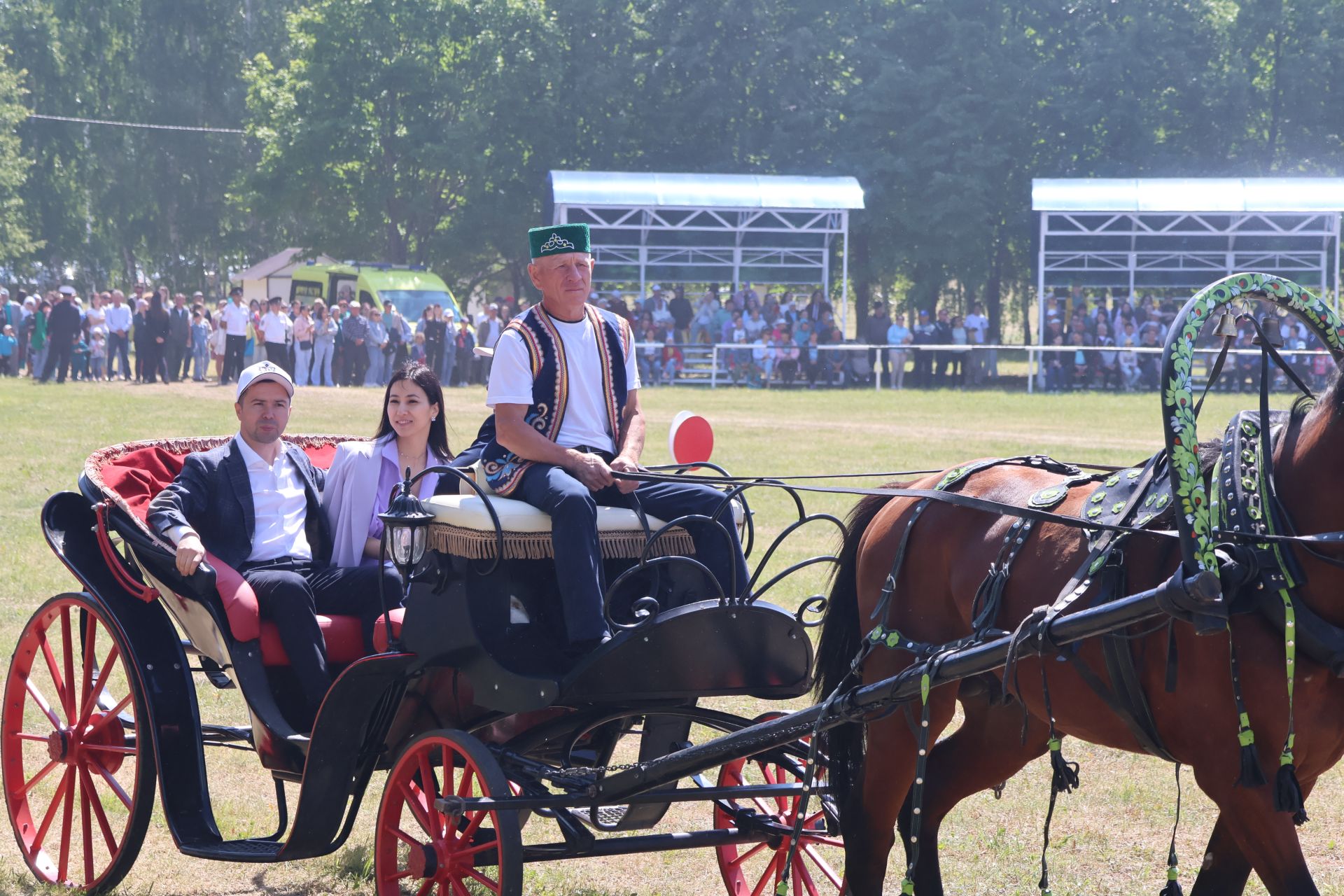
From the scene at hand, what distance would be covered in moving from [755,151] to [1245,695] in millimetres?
37957

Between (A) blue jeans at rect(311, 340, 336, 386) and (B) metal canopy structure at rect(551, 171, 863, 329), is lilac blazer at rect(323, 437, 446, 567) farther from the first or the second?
(B) metal canopy structure at rect(551, 171, 863, 329)

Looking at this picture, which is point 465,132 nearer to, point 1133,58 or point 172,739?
point 1133,58

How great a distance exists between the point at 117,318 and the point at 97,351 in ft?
2.70

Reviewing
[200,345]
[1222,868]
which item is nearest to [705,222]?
[200,345]

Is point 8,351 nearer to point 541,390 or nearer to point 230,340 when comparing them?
point 230,340

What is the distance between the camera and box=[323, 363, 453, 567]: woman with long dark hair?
5.37 m

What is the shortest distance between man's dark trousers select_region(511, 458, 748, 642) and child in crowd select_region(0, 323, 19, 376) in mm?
28265

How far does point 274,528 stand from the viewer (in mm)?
5305

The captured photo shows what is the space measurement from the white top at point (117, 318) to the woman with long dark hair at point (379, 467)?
25.9 meters

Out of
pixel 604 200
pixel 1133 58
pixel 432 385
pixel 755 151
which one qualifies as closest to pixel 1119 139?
pixel 1133 58

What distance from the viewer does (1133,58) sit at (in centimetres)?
3891

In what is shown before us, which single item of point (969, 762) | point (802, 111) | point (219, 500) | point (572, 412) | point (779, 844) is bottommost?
point (779, 844)

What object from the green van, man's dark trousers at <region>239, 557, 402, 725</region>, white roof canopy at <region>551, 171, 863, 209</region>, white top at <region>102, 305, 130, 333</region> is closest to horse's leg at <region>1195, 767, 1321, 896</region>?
man's dark trousers at <region>239, 557, 402, 725</region>

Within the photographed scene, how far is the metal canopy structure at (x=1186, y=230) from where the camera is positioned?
98.3ft
